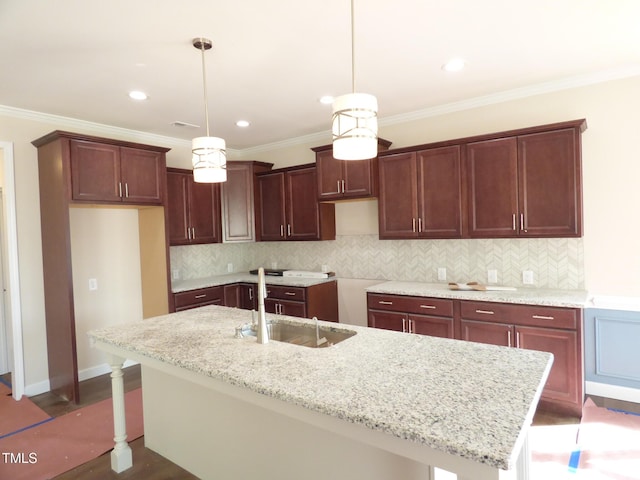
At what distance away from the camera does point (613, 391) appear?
3.02 m

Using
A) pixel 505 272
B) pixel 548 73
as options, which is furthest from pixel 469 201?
pixel 548 73

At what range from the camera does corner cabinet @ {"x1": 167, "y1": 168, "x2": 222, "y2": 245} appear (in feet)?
14.1

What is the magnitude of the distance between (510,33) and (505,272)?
2.05m

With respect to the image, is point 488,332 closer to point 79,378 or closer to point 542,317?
point 542,317

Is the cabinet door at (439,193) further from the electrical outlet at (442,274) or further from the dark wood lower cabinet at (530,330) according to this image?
the dark wood lower cabinet at (530,330)

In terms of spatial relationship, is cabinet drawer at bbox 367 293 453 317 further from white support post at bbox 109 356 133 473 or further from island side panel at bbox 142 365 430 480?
white support post at bbox 109 356 133 473

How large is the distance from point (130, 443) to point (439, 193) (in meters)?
3.20

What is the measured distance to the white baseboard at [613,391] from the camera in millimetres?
2955

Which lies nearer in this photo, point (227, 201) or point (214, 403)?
point (214, 403)

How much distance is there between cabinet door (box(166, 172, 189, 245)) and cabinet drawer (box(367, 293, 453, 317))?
2292mm

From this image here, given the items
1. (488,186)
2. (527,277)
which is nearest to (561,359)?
(527,277)

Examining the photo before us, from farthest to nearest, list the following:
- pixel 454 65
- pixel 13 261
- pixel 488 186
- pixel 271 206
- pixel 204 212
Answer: pixel 271 206
pixel 204 212
pixel 13 261
pixel 488 186
pixel 454 65

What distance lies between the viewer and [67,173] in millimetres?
3186

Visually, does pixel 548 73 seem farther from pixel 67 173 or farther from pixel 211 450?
pixel 67 173
